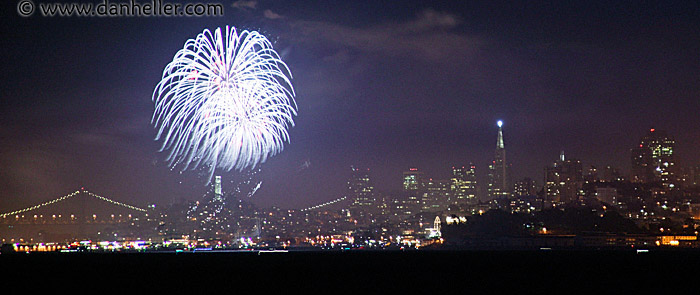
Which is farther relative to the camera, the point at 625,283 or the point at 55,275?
the point at 55,275

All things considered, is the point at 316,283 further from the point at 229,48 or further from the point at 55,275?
the point at 55,275

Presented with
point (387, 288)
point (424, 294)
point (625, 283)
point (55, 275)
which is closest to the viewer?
point (424, 294)

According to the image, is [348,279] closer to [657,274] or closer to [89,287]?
[89,287]

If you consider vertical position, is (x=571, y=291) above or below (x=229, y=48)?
below

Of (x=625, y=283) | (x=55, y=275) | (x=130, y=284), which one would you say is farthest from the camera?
(x=55, y=275)

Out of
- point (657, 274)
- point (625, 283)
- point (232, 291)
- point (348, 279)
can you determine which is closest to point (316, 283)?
point (348, 279)

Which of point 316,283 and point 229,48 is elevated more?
point 229,48

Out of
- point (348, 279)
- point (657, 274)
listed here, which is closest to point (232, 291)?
point (348, 279)

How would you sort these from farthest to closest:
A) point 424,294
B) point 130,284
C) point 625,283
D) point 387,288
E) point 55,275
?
point 55,275 → point 625,283 → point 130,284 → point 387,288 → point 424,294
